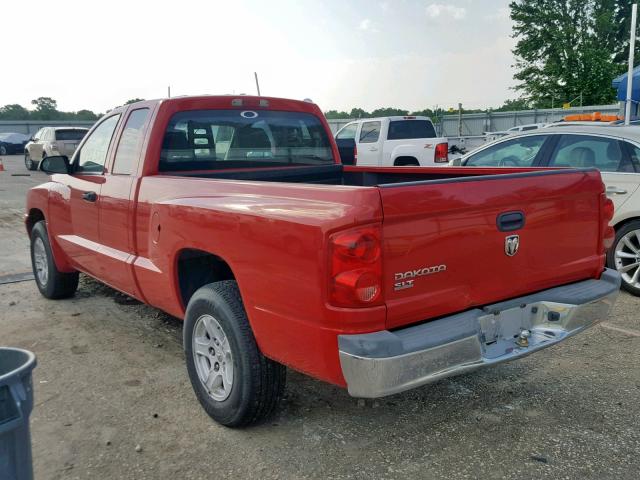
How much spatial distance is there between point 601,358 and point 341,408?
1981 millimetres

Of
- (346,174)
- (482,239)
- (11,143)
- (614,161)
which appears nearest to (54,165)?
(346,174)

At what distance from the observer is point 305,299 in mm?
2566

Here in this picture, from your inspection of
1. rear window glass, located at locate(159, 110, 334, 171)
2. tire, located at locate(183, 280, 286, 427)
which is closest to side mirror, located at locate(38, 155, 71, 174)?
rear window glass, located at locate(159, 110, 334, 171)

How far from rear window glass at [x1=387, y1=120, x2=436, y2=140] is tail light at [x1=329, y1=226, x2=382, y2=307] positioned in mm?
12647

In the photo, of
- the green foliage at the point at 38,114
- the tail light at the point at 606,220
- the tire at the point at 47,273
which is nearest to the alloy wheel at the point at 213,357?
the tail light at the point at 606,220

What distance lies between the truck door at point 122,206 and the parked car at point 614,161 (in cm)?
423

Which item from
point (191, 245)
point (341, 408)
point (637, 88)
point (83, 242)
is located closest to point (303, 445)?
point (341, 408)

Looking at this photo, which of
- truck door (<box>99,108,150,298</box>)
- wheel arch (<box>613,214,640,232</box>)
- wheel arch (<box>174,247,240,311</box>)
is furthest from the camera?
wheel arch (<box>613,214,640,232</box>)

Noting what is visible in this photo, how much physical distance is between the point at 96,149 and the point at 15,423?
Result: 329cm

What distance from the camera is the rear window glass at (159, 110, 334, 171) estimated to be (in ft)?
13.7

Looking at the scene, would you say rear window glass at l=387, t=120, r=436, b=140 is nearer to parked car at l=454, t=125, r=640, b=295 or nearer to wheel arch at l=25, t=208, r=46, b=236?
parked car at l=454, t=125, r=640, b=295

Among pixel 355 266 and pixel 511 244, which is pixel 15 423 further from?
pixel 511 244

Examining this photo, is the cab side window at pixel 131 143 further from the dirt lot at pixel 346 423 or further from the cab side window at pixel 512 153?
the cab side window at pixel 512 153

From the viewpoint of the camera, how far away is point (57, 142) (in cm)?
2047
